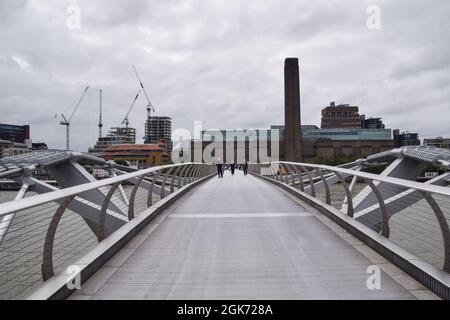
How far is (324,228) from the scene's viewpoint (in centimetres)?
624

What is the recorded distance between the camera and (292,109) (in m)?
84.3

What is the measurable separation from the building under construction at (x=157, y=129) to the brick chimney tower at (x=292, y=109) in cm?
11010

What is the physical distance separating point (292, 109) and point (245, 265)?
82260mm

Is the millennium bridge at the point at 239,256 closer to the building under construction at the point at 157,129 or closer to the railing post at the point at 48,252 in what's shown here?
the railing post at the point at 48,252

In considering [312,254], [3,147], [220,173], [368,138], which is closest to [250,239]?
[312,254]

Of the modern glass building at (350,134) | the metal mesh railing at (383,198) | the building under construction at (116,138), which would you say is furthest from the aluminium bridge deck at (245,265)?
the building under construction at (116,138)

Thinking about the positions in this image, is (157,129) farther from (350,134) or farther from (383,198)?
(383,198)

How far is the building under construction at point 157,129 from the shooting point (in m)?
188
